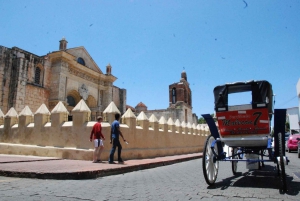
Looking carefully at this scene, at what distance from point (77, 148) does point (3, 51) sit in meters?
11.8

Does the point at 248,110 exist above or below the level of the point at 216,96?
below

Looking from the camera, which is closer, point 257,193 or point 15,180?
point 257,193

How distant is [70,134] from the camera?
8836mm

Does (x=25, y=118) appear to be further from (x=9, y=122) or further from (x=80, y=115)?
(x=80, y=115)

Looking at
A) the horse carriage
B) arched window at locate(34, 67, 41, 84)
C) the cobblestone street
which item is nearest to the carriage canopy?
the horse carriage

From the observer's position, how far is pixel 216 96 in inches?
209

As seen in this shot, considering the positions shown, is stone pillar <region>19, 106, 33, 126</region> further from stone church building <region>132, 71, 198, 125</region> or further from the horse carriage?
stone church building <region>132, 71, 198, 125</region>

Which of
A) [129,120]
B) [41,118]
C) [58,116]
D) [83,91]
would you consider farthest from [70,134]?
[83,91]

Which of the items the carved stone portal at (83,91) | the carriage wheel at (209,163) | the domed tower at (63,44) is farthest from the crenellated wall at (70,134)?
the domed tower at (63,44)

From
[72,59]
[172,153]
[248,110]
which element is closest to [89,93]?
[72,59]

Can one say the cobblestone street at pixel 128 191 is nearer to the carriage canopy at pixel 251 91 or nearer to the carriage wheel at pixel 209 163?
the carriage wheel at pixel 209 163

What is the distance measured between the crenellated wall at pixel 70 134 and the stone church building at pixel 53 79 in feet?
14.4

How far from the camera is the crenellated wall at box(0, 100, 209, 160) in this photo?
8.59 metres

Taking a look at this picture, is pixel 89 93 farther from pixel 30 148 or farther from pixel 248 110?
pixel 248 110
